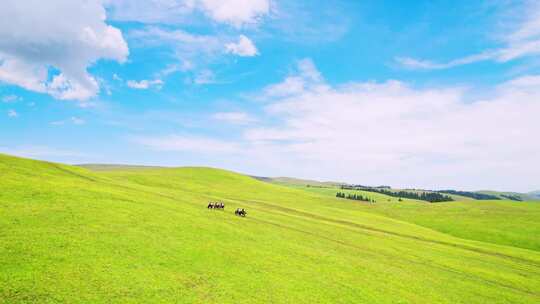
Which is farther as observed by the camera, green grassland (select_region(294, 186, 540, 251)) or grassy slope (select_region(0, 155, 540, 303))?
green grassland (select_region(294, 186, 540, 251))

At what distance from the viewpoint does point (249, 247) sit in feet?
96.8

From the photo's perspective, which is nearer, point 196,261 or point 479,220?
point 196,261

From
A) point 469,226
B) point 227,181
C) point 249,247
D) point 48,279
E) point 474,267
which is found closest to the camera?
point 48,279

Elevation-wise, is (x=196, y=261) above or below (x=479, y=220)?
below

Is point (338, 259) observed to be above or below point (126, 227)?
below

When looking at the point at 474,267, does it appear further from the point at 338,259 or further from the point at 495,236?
the point at 495,236

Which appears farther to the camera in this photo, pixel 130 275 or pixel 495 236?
pixel 495 236

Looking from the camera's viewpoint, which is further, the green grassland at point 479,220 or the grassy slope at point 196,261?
the green grassland at point 479,220

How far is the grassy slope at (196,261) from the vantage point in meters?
18.4

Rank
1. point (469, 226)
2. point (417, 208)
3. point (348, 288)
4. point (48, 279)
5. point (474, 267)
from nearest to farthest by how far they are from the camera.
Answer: point (48, 279) < point (348, 288) < point (474, 267) < point (469, 226) < point (417, 208)

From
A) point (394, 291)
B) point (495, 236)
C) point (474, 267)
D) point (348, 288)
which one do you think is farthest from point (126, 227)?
point (495, 236)

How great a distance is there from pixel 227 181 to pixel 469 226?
7870cm

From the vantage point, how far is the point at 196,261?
23.8m

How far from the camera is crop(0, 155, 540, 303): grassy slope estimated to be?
18438mm
